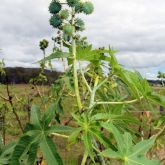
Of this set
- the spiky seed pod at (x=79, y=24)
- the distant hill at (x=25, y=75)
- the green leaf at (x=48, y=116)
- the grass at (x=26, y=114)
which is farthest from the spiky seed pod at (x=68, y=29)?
the distant hill at (x=25, y=75)

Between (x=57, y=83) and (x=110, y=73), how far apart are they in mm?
831

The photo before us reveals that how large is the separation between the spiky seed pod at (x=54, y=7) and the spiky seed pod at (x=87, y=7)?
0.39 ft

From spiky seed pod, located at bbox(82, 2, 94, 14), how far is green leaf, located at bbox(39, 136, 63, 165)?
690 mm

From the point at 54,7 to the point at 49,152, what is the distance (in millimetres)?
744

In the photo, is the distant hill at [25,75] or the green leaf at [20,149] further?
the distant hill at [25,75]

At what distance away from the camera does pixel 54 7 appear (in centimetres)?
254

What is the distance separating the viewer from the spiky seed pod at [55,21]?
8.22 ft

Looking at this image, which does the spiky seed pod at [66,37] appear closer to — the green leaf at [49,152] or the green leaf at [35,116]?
the green leaf at [35,116]

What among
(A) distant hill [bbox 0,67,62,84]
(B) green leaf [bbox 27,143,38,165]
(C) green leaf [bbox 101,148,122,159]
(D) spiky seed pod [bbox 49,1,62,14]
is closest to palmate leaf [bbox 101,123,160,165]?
(C) green leaf [bbox 101,148,122,159]

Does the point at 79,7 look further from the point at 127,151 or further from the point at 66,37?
the point at 127,151

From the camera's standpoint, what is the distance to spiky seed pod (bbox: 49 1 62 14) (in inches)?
99.9

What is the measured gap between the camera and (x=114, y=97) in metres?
2.94

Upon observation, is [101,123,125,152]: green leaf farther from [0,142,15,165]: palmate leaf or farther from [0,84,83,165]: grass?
[0,84,83,165]: grass

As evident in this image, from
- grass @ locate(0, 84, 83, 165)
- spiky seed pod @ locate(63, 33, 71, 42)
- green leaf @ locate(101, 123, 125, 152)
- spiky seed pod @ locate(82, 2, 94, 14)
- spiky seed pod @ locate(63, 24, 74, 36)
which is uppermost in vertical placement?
spiky seed pod @ locate(82, 2, 94, 14)
